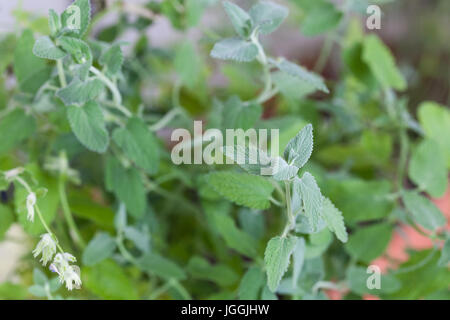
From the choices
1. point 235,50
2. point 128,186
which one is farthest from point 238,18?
point 128,186

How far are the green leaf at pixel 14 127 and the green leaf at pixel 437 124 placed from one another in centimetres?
29

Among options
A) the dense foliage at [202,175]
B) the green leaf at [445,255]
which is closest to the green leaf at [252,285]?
the dense foliage at [202,175]

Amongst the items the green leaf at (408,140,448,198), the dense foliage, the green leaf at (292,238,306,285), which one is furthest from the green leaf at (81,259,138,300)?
the green leaf at (408,140,448,198)

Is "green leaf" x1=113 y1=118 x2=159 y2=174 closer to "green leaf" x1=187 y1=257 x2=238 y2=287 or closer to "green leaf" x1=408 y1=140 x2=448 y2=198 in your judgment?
"green leaf" x1=187 y1=257 x2=238 y2=287

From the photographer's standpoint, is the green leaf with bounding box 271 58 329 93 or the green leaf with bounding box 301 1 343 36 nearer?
the green leaf with bounding box 271 58 329 93

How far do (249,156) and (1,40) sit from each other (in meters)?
0.25

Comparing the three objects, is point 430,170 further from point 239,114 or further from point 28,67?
point 28,67

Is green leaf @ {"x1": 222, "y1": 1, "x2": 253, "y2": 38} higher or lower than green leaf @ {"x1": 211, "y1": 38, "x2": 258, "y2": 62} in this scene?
higher

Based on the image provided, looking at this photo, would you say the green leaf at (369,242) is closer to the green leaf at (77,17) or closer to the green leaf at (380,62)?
the green leaf at (380,62)

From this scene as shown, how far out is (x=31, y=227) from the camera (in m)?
0.27

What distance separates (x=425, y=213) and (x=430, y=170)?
0.04 metres

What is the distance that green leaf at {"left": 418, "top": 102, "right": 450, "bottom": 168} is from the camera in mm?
379

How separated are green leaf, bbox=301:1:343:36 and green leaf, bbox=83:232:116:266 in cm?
21

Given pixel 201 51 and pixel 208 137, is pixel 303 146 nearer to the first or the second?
pixel 208 137
